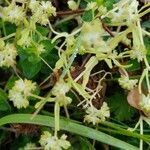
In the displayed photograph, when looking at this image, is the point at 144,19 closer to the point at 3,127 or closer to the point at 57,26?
the point at 57,26

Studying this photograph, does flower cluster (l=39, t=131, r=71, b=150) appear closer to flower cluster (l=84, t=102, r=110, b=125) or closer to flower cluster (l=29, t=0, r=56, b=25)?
flower cluster (l=84, t=102, r=110, b=125)

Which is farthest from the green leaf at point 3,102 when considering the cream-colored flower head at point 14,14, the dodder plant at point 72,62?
the cream-colored flower head at point 14,14

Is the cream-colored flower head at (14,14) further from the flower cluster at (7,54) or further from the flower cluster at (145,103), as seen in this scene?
the flower cluster at (145,103)

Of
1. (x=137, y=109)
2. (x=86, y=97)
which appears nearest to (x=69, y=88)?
(x=86, y=97)

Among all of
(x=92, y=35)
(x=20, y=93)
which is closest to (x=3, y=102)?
(x=20, y=93)

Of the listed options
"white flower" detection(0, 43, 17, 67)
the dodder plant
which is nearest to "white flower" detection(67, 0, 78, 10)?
the dodder plant

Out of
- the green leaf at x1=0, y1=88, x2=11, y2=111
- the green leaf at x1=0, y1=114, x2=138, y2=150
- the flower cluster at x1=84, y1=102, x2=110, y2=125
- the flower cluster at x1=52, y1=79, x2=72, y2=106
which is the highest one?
the green leaf at x1=0, y1=88, x2=11, y2=111

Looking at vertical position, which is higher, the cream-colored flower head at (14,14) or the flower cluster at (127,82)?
the cream-colored flower head at (14,14)
